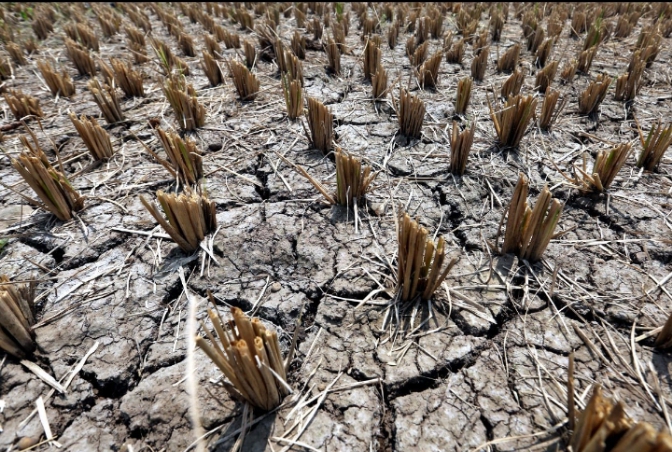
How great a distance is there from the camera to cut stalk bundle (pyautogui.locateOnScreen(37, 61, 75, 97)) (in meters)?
3.22

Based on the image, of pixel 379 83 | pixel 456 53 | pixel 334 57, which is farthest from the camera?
pixel 456 53

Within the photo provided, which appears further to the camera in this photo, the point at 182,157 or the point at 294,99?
the point at 294,99

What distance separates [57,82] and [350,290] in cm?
333

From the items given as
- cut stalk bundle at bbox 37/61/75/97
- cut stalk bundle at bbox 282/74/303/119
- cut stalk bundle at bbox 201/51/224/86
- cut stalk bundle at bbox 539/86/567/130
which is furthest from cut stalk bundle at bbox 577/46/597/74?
cut stalk bundle at bbox 37/61/75/97

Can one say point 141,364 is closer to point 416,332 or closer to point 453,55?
point 416,332

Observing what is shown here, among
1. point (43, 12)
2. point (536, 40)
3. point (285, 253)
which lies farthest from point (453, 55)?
point (43, 12)

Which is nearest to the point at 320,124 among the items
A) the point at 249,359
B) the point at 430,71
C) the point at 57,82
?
the point at 430,71

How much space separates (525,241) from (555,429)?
0.81 meters

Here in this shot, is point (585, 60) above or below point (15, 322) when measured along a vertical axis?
above

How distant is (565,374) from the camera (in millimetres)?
1374

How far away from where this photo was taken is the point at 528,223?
5.54 ft

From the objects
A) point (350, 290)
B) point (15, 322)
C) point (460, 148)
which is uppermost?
point (460, 148)

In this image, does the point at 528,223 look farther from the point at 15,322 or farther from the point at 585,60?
the point at 585,60

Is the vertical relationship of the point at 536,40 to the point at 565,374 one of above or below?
above
